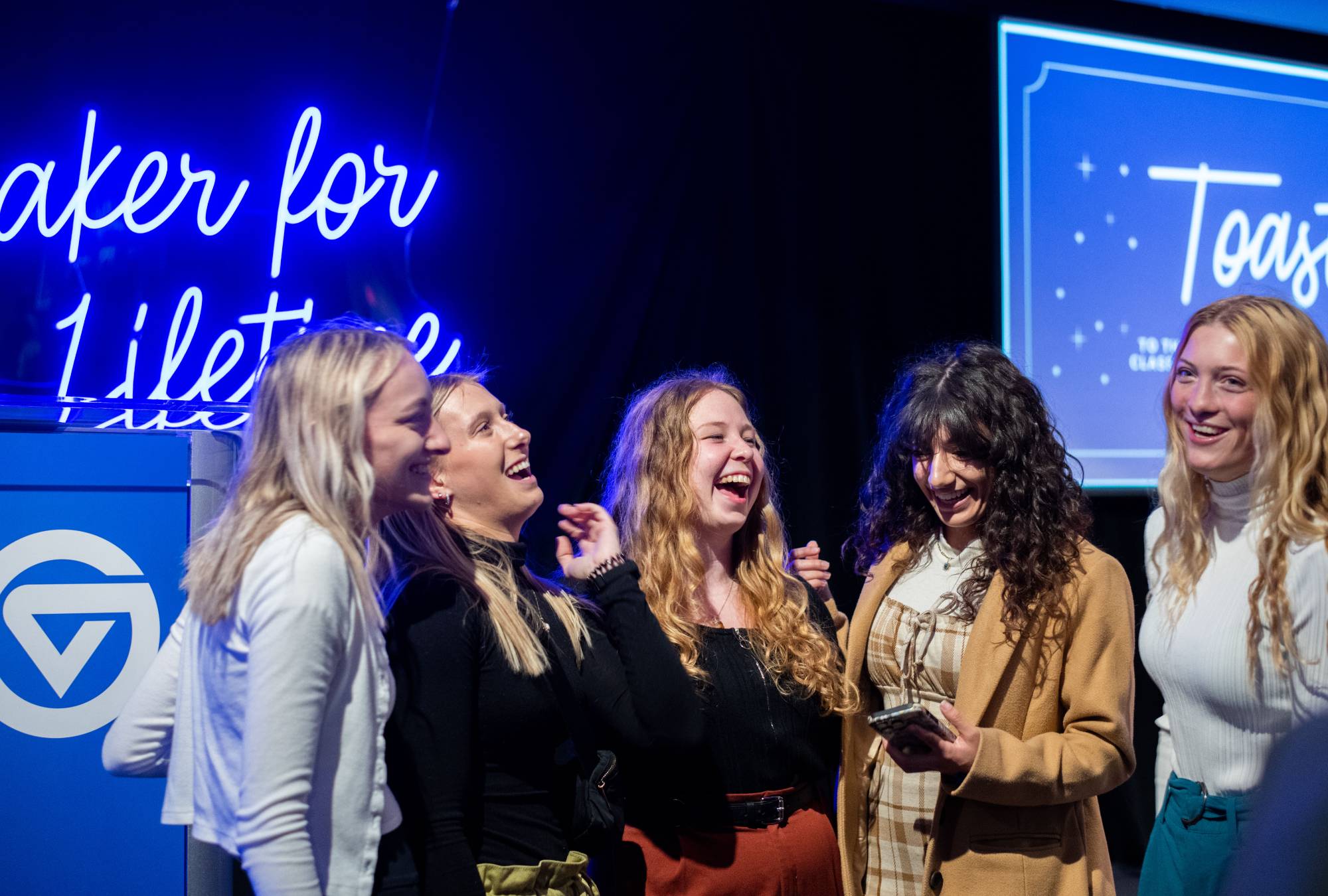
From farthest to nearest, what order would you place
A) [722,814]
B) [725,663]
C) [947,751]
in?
1. [725,663]
2. [722,814]
3. [947,751]

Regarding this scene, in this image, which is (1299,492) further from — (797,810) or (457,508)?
(457,508)

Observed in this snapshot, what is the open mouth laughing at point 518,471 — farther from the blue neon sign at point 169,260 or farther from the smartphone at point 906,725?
the blue neon sign at point 169,260

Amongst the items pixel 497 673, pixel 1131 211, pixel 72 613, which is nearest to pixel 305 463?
pixel 497 673

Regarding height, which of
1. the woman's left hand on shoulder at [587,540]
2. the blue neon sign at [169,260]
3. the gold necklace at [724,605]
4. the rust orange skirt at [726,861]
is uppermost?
the blue neon sign at [169,260]

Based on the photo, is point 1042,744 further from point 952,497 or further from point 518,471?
point 518,471

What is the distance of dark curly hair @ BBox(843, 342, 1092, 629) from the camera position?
209 centimetres

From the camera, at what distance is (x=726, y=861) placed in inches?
78.1

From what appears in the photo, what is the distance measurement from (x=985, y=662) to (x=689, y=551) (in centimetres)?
59

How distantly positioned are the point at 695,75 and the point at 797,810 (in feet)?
8.15

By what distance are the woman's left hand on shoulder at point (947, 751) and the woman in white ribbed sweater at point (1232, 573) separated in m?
0.36

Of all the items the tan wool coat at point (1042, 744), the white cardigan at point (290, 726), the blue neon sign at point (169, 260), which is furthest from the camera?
the blue neon sign at point (169, 260)

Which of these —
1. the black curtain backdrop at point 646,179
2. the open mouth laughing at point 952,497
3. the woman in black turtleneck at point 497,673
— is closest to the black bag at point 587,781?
the woman in black turtleneck at point 497,673

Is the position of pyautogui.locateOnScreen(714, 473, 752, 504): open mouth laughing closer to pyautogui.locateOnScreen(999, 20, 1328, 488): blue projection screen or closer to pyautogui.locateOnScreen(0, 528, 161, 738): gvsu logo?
pyautogui.locateOnScreen(0, 528, 161, 738): gvsu logo

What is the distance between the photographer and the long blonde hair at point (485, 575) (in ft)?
5.64
